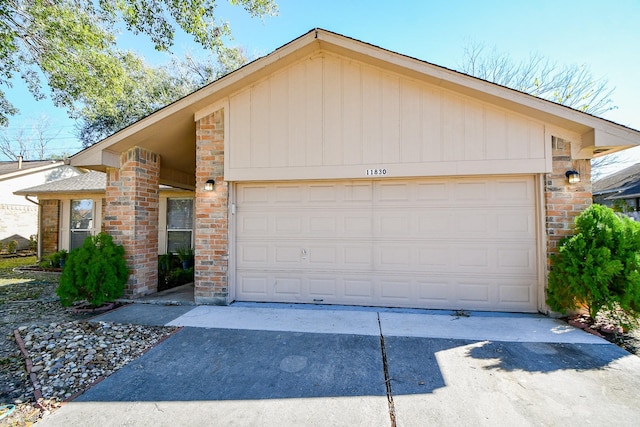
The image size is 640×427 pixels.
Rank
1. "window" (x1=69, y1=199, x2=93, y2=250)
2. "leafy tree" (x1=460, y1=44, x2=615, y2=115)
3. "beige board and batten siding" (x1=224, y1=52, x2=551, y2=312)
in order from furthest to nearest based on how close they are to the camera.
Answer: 1. "leafy tree" (x1=460, y1=44, x2=615, y2=115)
2. "window" (x1=69, y1=199, x2=93, y2=250)
3. "beige board and batten siding" (x1=224, y1=52, x2=551, y2=312)

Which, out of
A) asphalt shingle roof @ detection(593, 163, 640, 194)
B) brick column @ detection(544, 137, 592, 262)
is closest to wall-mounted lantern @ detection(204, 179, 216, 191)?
brick column @ detection(544, 137, 592, 262)

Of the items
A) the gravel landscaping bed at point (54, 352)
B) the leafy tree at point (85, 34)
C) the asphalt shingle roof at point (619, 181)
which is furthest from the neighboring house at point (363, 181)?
the asphalt shingle roof at point (619, 181)

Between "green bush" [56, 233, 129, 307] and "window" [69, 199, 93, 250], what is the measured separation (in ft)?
23.8

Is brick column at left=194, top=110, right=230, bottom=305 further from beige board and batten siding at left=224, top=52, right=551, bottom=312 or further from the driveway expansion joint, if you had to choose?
the driveway expansion joint

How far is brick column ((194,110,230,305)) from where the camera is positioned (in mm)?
5348

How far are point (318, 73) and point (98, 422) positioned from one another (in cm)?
530

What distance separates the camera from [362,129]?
507 centimetres

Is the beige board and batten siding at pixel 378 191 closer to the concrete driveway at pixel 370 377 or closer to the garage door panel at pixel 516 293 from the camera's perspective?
the garage door panel at pixel 516 293

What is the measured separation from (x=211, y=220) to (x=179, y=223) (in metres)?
5.57

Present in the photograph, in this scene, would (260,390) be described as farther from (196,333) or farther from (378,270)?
(378,270)

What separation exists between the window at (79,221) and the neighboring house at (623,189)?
71.0 ft

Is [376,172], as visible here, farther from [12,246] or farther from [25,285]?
[12,246]

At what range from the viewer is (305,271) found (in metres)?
5.39

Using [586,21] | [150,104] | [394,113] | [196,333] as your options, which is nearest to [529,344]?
[394,113]
